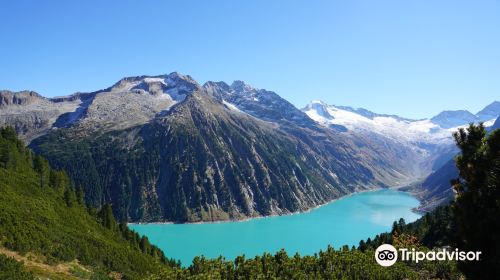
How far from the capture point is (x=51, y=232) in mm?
69125

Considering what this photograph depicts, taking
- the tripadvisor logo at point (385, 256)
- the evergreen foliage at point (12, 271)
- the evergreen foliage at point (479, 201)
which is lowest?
the evergreen foliage at point (12, 271)

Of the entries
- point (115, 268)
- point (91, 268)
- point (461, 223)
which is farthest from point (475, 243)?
point (115, 268)

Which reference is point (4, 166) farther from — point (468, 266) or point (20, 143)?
point (468, 266)

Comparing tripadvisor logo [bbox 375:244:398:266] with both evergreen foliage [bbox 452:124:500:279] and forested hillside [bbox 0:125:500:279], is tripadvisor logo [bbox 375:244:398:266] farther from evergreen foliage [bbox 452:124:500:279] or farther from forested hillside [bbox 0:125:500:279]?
evergreen foliage [bbox 452:124:500:279]

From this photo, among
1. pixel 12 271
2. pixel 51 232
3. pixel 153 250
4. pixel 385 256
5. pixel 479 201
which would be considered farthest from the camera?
pixel 153 250

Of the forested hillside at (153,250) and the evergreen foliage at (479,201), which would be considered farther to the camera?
the forested hillside at (153,250)

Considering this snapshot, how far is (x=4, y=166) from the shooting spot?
106000 mm

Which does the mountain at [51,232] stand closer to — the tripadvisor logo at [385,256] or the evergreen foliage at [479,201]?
the tripadvisor logo at [385,256]

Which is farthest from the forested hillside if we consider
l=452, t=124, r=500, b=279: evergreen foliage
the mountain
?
the mountain

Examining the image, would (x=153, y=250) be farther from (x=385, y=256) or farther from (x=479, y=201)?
(x=479, y=201)

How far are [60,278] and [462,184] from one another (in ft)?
141

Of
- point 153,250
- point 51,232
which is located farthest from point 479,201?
point 153,250

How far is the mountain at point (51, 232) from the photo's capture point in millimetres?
52034

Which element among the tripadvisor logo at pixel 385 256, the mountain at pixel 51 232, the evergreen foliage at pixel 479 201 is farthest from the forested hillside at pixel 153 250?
the tripadvisor logo at pixel 385 256
